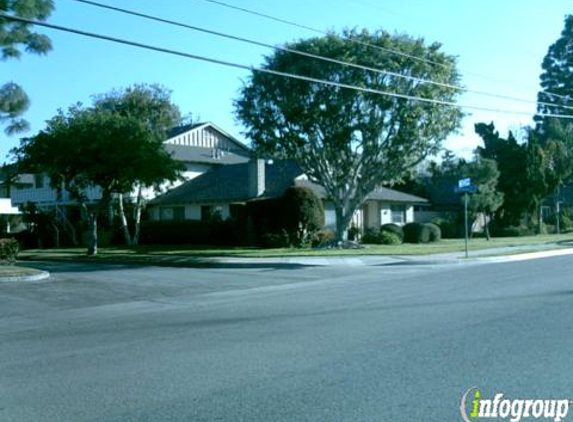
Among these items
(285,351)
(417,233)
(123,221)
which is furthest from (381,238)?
(285,351)

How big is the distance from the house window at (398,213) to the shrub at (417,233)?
157 inches

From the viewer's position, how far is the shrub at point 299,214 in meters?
34.2

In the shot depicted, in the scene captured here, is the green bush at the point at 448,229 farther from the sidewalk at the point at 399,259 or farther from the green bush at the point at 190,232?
the sidewalk at the point at 399,259

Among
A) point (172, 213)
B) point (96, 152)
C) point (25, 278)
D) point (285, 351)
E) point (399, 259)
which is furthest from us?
point (172, 213)

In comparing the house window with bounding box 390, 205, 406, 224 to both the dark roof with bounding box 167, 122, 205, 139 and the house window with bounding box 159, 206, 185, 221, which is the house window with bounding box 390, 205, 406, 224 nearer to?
the house window with bounding box 159, 206, 185, 221

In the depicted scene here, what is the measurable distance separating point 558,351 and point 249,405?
4086mm

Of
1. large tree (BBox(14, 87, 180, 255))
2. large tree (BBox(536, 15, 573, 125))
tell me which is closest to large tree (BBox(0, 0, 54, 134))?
large tree (BBox(14, 87, 180, 255))

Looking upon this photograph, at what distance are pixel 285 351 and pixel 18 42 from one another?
19.4 meters

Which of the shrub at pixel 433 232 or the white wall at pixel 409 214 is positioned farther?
the white wall at pixel 409 214

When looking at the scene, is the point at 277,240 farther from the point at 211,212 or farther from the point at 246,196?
the point at 211,212

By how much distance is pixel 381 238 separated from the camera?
3838 centimetres

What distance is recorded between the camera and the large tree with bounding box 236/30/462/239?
96.1 feet

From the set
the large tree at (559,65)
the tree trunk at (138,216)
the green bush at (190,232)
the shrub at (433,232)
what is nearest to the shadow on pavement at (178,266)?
the green bush at (190,232)

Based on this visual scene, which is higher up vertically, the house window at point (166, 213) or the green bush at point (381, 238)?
the house window at point (166, 213)
